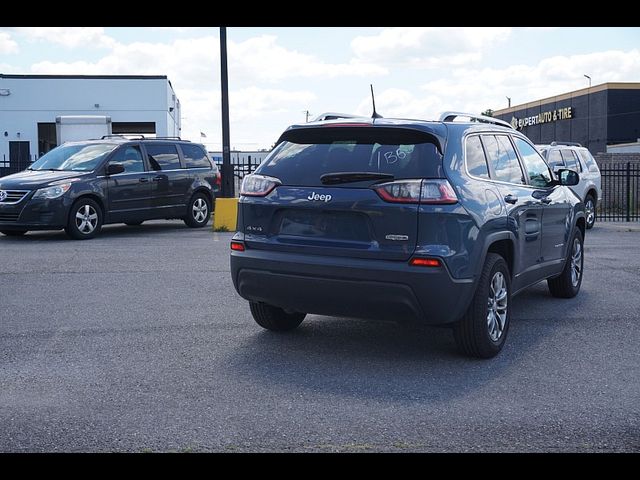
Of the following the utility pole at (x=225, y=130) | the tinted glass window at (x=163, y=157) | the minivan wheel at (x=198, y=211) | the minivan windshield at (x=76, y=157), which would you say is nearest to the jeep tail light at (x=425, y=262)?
the minivan windshield at (x=76, y=157)

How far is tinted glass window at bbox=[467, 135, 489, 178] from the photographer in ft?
21.8

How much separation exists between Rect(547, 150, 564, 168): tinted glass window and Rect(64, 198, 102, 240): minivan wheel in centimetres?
912

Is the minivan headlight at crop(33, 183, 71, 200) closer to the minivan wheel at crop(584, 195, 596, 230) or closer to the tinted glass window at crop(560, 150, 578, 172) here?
the tinted glass window at crop(560, 150, 578, 172)

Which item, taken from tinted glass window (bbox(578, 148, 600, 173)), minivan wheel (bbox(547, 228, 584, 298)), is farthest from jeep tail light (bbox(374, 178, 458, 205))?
tinted glass window (bbox(578, 148, 600, 173))

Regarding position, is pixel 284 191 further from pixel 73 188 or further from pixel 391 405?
pixel 73 188

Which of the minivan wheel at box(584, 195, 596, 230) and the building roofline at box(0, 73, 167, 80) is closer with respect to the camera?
the minivan wheel at box(584, 195, 596, 230)

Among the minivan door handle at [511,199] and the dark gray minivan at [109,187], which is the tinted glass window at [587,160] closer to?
the dark gray minivan at [109,187]

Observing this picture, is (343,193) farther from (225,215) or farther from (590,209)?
(590,209)

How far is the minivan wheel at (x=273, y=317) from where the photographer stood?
7188 mm

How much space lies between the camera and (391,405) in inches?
211

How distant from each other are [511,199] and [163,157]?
1070 cm

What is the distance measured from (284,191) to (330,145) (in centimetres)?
50

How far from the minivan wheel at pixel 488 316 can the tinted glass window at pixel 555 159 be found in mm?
11711
